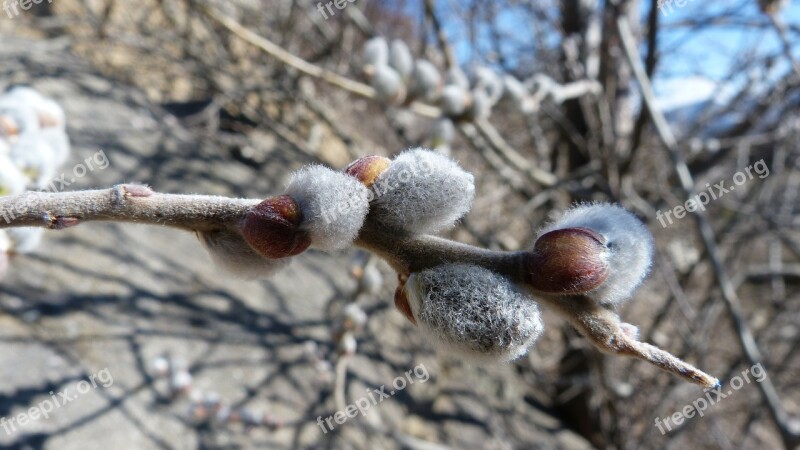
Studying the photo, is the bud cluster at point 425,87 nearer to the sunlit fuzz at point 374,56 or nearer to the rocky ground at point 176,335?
the sunlit fuzz at point 374,56

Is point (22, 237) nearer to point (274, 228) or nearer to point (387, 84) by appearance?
point (274, 228)

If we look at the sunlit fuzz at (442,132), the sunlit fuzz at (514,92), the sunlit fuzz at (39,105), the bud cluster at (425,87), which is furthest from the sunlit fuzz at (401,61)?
the sunlit fuzz at (39,105)

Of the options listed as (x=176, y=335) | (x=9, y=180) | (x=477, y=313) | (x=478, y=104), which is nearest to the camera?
(x=477, y=313)

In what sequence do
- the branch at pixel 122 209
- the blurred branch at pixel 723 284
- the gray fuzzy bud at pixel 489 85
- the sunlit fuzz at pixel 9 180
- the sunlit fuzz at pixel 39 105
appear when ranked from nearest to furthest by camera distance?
1. the branch at pixel 122 209
2. the sunlit fuzz at pixel 9 180
3. the sunlit fuzz at pixel 39 105
4. the blurred branch at pixel 723 284
5. the gray fuzzy bud at pixel 489 85

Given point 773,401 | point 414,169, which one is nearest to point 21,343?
point 414,169

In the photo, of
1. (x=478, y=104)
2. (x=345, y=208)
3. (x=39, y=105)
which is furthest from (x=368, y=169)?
(x=478, y=104)

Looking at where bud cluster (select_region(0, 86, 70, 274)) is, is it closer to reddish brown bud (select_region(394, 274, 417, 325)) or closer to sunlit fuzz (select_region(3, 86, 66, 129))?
sunlit fuzz (select_region(3, 86, 66, 129))

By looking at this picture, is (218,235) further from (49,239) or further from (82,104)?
(82,104)
